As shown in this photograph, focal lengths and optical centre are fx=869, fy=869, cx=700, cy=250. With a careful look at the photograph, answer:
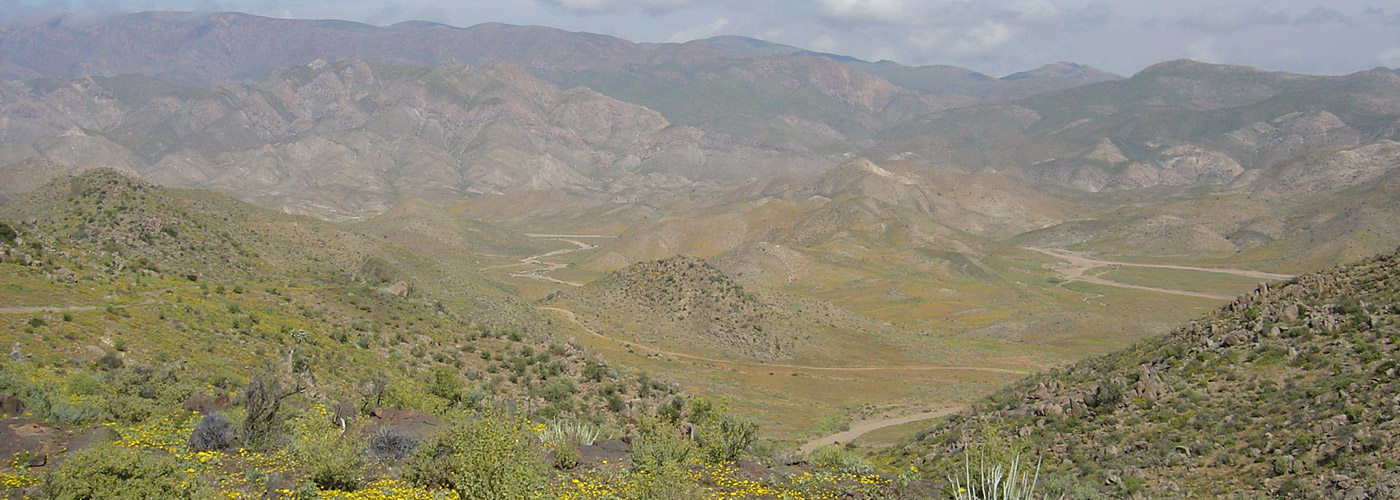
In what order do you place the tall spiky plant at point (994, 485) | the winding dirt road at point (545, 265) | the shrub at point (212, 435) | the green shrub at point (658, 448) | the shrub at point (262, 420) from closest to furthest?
1. the tall spiky plant at point (994, 485)
2. the shrub at point (212, 435)
3. the shrub at point (262, 420)
4. the green shrub at point (658, 448)
5. the winding dirt road at point (545, 265)

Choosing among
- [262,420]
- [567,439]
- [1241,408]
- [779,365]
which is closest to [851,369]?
[779,365]

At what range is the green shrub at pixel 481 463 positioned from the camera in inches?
518

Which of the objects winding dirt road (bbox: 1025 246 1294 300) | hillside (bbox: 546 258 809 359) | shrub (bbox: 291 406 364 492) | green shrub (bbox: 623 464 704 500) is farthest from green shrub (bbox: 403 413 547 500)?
Answer: winding dirt road (bbox: 1025 246 1294 300)

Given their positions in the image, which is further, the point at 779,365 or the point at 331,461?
the point at 779,365

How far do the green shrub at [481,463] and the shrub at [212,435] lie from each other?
3806 mm

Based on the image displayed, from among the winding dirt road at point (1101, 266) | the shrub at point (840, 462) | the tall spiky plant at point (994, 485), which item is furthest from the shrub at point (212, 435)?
the winding dirt road at point (1101, 266)

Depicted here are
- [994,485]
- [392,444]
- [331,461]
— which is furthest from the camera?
[392,444]

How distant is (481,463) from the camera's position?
13344 millimetres

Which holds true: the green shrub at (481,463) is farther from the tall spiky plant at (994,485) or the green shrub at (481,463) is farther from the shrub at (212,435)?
the tall spiky plant at (994,485)

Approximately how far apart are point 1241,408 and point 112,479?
2323cm

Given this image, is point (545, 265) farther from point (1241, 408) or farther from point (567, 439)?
point (1241, 408)

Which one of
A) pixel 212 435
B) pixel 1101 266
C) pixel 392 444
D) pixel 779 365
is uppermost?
pixel 212 435

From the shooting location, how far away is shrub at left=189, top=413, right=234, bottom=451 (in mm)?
15914

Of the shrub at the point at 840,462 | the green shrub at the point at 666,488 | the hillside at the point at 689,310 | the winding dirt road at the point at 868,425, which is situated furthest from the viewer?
the hillside at the point at 689,310
